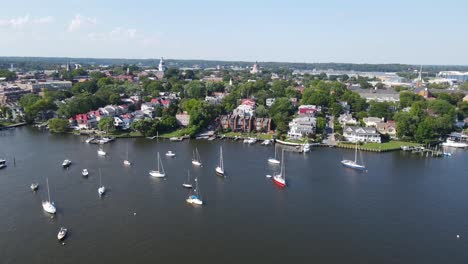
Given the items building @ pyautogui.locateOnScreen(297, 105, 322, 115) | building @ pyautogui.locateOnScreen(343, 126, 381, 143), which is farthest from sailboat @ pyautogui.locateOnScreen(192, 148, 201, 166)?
building @ pyautogui.locateOnScreen(297, 105, 322, 115)

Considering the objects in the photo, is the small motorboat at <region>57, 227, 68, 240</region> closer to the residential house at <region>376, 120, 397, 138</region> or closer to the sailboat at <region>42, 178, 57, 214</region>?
the sailboat at <region>42, 178, 57, 214</region>

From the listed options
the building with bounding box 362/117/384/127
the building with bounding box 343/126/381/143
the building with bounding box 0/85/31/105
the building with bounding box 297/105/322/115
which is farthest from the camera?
the building with bounding box 0/85/31/105

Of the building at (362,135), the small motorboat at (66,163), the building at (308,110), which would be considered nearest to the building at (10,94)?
the small motorboat at (66,163)

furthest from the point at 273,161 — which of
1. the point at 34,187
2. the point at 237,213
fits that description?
the point at 34,187

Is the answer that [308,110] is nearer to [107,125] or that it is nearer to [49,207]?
[107,125]

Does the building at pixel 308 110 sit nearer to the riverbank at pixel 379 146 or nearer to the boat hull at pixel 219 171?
the riverbank at pixel 379 146

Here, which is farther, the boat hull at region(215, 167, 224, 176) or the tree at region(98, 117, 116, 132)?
the tree at region(98, 117, 116, 132)

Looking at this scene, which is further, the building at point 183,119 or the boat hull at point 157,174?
the building at point 183,119
